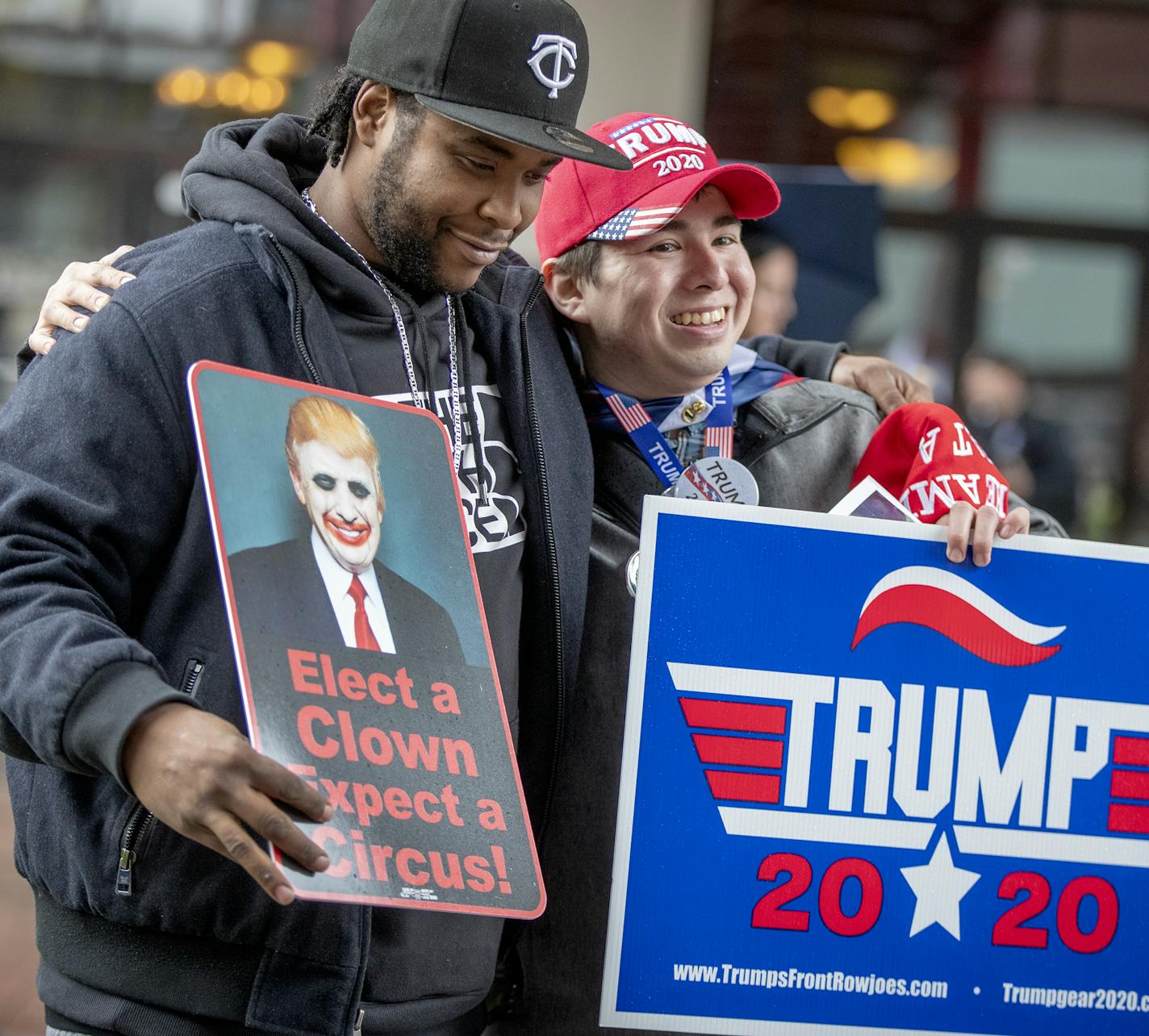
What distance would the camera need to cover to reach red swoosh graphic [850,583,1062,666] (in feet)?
6.68

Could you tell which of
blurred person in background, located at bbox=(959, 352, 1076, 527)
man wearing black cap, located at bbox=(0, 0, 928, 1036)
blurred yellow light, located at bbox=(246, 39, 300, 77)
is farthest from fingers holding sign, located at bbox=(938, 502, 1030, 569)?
blurred yellow light, located at bbox=(246, 39, 300, 77)

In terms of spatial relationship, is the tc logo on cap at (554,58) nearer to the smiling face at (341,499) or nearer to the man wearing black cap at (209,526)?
the man wearing black cap at (209,526)

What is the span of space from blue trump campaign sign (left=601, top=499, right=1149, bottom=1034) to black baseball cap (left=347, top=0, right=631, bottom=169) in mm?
509

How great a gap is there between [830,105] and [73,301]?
685 cm

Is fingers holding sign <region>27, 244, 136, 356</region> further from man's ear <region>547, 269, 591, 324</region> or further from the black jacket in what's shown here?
man's ear <region>547, 269, 591, 324</region>

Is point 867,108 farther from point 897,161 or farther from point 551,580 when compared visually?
point 551,580

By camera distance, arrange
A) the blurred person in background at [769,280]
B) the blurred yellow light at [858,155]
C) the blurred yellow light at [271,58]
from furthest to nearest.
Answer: the blurred yellow light at [858,155] → the blurred yellow light at [271,58] → the blurred person in background at [769,280]

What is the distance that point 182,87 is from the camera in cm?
789

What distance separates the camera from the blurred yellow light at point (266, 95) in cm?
785

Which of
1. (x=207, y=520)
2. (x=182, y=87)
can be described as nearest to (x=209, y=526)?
(x=207, y=520)

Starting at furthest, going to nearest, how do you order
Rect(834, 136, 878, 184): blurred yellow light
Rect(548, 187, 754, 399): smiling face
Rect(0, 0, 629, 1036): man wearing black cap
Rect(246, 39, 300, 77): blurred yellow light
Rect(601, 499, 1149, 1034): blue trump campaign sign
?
Rect(834, 136, 878, 184): blurred yellow light → Rect(246, 39, 300, 77): blurred yellow light → Rect(548, 187, 754, 399): smiling face → Rect(601, 499, 1149, 1034): blue trump campaign sign → Rect(0, 0, 629, 1036): man wearing black cap

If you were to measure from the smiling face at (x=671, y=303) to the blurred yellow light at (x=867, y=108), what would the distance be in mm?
6176

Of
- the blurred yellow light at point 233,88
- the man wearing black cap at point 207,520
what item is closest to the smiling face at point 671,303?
the man wearing black cap at point 207,520

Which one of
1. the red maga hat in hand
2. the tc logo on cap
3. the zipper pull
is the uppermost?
the tc logo on cap
